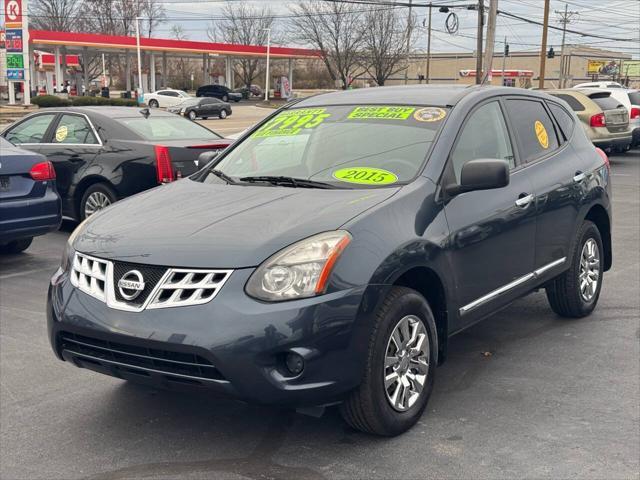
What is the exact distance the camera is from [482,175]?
4.18 m

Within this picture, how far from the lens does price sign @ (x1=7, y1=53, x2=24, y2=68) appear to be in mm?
38938

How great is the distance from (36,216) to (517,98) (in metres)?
4.80

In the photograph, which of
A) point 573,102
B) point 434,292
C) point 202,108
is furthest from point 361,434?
point 202,108

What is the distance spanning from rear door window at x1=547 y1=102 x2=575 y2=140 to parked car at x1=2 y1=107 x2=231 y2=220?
14.9 feet

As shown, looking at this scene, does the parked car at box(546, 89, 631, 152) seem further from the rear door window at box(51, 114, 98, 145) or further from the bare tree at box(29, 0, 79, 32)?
the bare tree at box(29, 0, 79, 32)

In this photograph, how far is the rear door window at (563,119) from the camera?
5840 mm

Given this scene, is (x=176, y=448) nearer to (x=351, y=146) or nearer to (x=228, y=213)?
(x=228, y=213)

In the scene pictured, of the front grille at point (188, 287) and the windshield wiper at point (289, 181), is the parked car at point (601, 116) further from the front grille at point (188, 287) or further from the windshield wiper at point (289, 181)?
the front grille at point (188, 287)

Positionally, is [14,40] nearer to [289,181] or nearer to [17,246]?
[17,246]

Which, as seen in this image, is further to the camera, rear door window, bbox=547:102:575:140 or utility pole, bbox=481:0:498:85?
utility pole, bbox=481:0:498:85

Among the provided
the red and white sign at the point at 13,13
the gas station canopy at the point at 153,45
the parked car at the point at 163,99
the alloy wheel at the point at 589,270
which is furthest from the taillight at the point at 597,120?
the gas station canopy at the point at 153,45

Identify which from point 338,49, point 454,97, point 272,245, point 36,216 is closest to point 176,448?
point 272,245

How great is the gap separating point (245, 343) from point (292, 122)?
222 centimetres

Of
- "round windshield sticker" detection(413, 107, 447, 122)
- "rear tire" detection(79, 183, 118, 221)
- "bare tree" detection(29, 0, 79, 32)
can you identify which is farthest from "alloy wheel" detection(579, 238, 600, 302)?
"bare tree" detection(29, 0, 79, 32)
